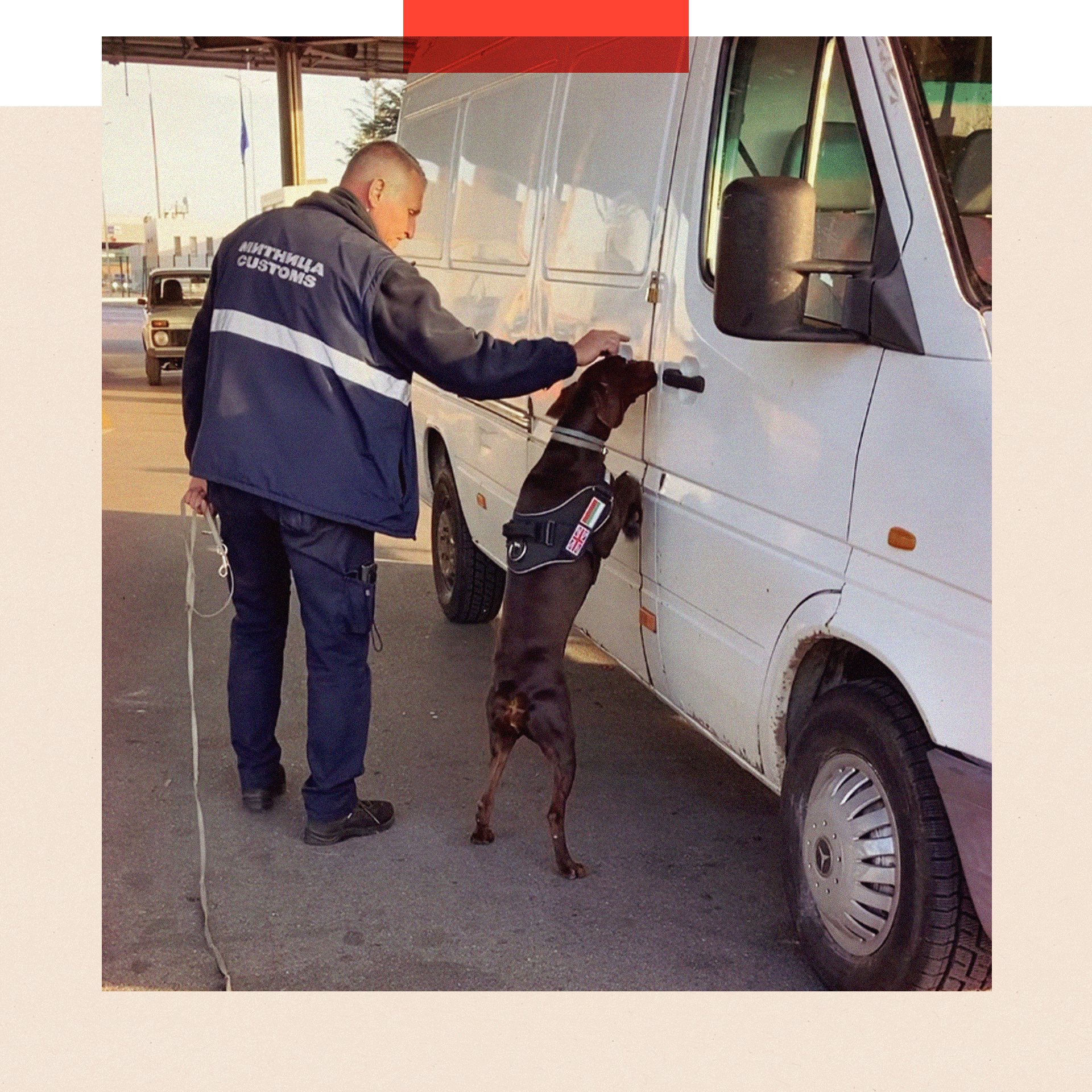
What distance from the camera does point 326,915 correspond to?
3.69 m

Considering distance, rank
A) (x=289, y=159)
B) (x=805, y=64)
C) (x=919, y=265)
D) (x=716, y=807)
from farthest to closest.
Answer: (x=289, y=159) → (x=716, y=807) → (x=805, y=64) → (x=919, y=265)

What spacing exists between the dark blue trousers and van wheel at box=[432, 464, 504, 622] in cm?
199

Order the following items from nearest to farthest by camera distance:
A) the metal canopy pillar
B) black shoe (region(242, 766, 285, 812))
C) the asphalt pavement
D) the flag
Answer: the asphalt pavement, black shoe (region(242, 766, 285, 812)), the flag, the metal canopy pillar

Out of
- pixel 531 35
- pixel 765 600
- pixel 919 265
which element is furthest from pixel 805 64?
pixel 531 35

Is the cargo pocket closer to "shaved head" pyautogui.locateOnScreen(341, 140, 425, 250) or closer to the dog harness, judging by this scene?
the dog harness

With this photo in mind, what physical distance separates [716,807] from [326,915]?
55.4 inches

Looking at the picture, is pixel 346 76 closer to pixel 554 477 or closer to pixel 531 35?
pixel 531 35

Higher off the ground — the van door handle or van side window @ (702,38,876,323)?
van side window @ (702,38,876,323)

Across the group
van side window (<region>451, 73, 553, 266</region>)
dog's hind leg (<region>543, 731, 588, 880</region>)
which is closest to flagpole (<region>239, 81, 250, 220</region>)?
van side window (<region>451, 73, 553, 266</region>)

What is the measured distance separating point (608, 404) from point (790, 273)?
119 centimetres

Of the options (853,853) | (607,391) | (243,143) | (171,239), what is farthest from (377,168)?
(171,239)

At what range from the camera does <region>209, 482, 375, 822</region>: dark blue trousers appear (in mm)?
3879

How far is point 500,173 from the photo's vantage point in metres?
5.19

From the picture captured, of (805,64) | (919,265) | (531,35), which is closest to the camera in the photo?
(919,265)
